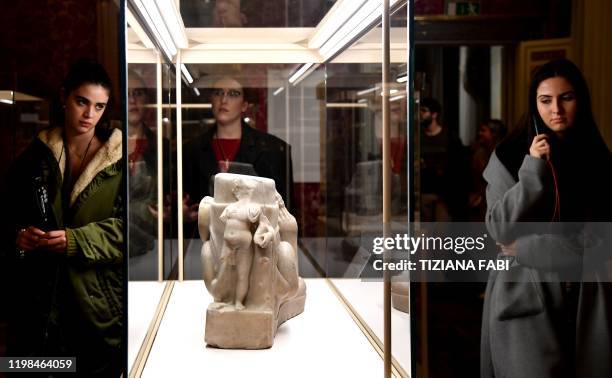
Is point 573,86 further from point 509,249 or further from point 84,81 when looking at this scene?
point 84,81

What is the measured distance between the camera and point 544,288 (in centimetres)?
157

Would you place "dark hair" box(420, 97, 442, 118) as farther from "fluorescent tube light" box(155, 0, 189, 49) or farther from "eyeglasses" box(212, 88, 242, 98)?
"fluorescent tube light" box(155, 0, 189, 49)

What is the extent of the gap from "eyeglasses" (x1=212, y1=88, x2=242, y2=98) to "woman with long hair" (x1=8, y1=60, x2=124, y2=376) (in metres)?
0.26

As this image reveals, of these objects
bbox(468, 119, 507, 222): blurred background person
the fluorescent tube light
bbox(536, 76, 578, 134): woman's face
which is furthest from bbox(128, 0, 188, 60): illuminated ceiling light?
bbox(536, 76, 578, 134): woman's face

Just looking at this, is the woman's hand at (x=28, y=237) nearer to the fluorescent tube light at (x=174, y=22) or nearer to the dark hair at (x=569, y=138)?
the fluorescent tube light at (x=174, y=22)

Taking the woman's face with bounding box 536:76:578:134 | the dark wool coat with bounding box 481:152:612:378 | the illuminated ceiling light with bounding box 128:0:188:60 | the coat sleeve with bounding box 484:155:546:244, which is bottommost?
the dark wool coat with bounding box 481:152:612:378

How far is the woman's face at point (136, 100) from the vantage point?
56.1 inches

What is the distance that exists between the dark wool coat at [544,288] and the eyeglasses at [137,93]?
2.53 feet

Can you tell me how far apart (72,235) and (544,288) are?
3.46 ft

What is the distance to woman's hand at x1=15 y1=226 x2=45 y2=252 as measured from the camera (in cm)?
163

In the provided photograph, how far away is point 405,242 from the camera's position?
152cm

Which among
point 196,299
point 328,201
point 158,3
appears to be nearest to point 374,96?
point 328,201

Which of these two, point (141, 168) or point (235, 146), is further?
point (235, 146)

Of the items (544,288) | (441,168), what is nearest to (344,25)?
(441,168)
